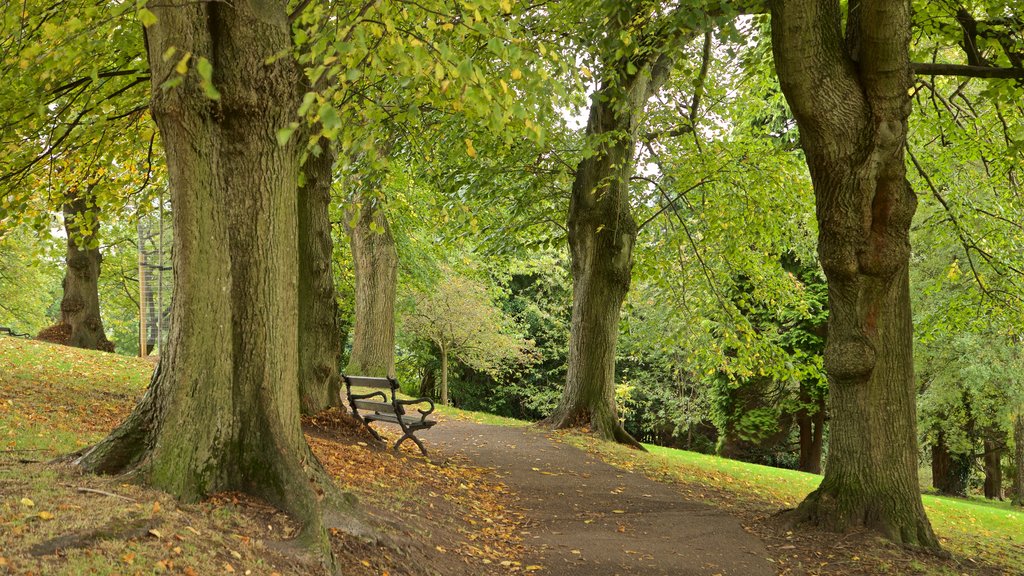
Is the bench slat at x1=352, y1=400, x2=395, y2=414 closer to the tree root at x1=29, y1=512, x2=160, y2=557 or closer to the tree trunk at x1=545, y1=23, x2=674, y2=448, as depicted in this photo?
the tree trunk at x1=545, y1=23, x2=674, y2=448

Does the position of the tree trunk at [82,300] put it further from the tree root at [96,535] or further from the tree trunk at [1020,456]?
the tree trunk at [1020,456]

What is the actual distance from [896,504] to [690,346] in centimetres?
856

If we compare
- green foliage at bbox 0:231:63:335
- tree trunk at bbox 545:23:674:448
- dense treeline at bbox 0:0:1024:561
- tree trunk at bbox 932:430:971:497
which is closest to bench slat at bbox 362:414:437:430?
dense treeline at bbox 0:0:1024:561

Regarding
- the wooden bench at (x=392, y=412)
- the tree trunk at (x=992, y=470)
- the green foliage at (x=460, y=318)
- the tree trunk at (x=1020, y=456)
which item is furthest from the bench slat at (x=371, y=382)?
the tree trunk at (x=992, y=470)

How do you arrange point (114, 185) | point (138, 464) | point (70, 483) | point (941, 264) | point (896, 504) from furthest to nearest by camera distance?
1. point (941, 264)
2. point (114, 185)
3. point (896, 504)
4. point (138, 464)
5. point (70, 483)

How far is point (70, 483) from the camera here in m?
4.69

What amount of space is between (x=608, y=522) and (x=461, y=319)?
71.7 ft

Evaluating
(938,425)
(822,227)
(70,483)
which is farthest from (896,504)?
(938,425)

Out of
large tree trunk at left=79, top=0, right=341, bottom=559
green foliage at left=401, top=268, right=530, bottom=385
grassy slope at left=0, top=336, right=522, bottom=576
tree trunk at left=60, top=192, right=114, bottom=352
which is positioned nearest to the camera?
grassy slope at left=0, top=336, right=522, bottom=576

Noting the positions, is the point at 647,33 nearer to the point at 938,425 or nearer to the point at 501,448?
the point at 501,448

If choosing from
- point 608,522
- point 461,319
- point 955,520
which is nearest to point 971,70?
→ point 608,522

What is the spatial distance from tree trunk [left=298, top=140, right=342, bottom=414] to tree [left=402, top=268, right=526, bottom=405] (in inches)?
755

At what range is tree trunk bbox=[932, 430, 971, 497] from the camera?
2783 centimetres

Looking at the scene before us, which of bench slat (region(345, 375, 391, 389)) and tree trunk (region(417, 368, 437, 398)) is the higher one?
bench slat (region(345, 375, 391, 389))
